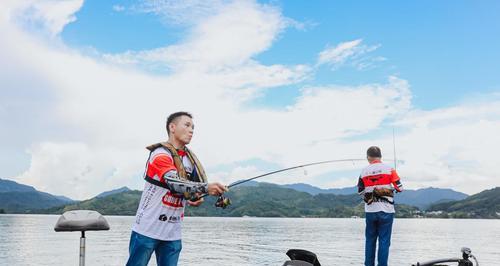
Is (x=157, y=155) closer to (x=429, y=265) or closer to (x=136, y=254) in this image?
(x=136, y=254)

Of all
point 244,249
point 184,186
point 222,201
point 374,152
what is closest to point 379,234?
point 374,152

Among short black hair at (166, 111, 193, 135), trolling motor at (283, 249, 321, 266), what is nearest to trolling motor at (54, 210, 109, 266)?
short black hair at (166, 111, 193, 135)

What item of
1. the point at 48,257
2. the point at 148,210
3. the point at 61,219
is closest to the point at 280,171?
the point at 148,210

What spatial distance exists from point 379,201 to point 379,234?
66cm

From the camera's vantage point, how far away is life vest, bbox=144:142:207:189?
189 inches

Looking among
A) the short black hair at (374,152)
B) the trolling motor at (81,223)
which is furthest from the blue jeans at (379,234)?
the trolling motor at (81,223)

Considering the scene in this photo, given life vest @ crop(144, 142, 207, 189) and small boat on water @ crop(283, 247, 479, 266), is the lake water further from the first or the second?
life vest @ crop(144, 142, 207, 189)

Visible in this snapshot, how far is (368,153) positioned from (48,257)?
29957 mm

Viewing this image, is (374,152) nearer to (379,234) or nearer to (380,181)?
(380,181)

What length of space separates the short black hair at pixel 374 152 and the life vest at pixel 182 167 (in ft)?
16.5

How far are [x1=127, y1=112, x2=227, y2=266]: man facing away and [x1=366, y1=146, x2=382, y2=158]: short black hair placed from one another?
5.08 m

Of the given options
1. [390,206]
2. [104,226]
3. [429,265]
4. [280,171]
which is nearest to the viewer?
[104,226]

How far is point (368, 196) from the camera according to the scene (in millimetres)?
9258

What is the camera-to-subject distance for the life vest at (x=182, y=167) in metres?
4.81
